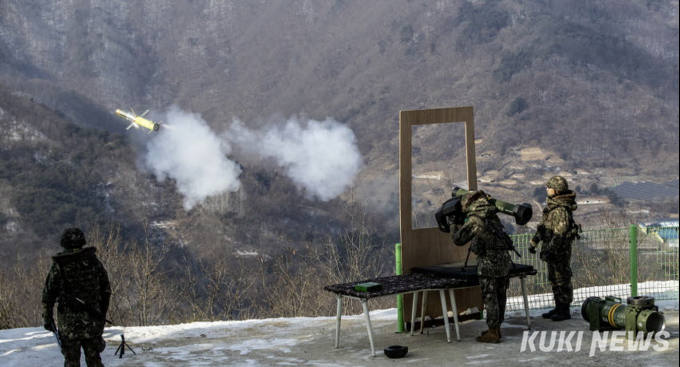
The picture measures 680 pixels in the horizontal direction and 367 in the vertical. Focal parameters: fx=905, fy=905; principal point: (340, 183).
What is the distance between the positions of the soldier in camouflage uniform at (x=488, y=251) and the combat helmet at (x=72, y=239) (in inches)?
151

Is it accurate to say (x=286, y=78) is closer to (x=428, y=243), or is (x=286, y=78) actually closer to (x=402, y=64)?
(x=402, y=64)

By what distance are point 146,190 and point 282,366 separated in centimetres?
8255

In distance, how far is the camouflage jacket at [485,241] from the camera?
9.40m

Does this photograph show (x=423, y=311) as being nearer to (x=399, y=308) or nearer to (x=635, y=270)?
(x=399, y=308)

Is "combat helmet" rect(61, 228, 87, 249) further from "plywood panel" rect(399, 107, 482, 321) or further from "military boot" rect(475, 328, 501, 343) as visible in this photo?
"military boot" rect(475, 328, 501, 343)

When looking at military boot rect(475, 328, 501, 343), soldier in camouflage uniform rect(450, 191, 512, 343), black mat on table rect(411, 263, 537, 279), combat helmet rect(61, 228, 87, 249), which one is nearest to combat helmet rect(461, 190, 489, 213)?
soldier in camouflage uniform rect(450, 191, 512, 343)

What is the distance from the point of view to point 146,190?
293 ft

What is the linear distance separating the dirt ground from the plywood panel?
32 centimetres

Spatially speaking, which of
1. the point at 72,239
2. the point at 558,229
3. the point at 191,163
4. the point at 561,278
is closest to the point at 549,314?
the point at 561,278

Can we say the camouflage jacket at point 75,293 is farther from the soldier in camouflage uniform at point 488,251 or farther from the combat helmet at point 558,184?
the combat helmet at point 558,184

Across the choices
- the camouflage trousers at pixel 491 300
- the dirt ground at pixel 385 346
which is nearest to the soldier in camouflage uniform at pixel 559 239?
the dirt ground at pixel 385 346

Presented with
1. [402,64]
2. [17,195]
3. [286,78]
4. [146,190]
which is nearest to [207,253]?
[146,190]

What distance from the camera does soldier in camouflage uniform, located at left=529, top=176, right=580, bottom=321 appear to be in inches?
403

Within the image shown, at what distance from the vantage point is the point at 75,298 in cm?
790
